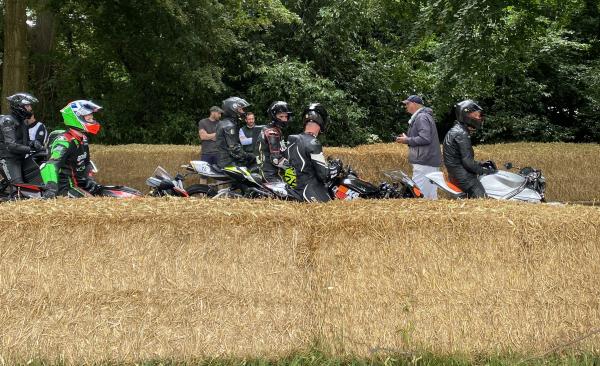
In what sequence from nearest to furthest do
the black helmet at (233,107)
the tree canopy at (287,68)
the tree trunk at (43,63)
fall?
the black helmet at (233,107)
the tree canopy at (287,68)
the tree trunk at (43,63)

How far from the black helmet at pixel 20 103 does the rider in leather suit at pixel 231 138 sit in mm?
3241

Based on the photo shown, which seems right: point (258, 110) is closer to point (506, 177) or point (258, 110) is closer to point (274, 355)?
point (506, 177)

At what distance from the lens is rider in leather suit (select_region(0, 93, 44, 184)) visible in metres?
10.8

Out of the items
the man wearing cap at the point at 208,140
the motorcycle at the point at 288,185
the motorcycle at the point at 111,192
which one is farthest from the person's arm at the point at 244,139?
the motorcycle at the point at 111,192

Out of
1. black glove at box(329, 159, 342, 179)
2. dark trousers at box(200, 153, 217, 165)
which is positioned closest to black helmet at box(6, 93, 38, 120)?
dark trousers at box(200, 153, 217, 165)

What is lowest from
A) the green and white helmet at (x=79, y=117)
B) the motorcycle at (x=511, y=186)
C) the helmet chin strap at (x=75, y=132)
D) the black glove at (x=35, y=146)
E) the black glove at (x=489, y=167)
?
the motorcycle at (x=511, y=186)

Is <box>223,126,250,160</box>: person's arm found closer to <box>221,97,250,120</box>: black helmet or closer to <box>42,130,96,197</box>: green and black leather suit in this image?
<box>221,97,250,120</box>: black helmet

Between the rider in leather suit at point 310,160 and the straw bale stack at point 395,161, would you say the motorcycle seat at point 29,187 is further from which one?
the straw bale stack at point 395,161

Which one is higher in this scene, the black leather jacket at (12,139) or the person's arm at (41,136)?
the black leather jacket at (12,139)

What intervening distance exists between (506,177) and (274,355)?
18.8ft

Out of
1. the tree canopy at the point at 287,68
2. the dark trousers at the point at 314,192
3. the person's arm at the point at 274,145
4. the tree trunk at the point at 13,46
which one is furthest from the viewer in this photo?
the tree canopy at the point at 287,68

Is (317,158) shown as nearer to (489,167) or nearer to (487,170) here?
(487,170)

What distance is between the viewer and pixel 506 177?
9836mm

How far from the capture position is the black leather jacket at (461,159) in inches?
359
